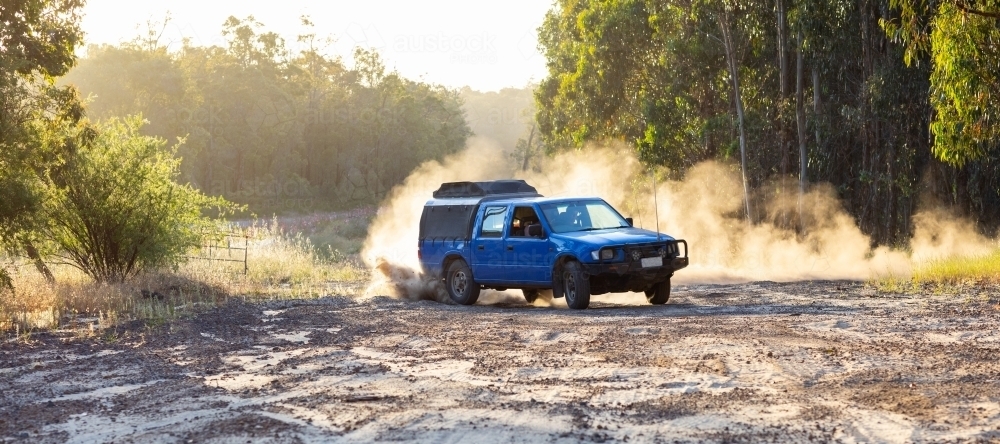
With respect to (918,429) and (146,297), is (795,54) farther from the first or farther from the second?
(918,429)

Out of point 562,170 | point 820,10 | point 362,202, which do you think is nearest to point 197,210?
point 820,10

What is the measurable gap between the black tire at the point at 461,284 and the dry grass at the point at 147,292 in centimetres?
304

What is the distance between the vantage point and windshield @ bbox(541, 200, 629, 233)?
1769 centimetres

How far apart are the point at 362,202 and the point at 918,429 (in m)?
83.2

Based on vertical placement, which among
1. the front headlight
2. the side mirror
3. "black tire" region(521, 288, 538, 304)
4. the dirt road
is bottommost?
the dirt road

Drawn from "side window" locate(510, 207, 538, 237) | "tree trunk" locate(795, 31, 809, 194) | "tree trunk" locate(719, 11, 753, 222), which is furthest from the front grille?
"tree trunk" locate(719, 11, 753, 222)

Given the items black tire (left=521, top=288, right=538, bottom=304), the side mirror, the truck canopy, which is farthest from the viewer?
black tire (left=521, top=288, right=538, bottom=304)

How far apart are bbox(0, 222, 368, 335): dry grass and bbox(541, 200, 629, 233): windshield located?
213 inches

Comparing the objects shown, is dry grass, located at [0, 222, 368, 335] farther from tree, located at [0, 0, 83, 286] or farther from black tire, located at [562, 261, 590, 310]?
black tire, located at [562, 261, 590, 310]

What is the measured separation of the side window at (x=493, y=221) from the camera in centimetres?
1834

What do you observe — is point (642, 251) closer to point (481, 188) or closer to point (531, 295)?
point (531, 295)

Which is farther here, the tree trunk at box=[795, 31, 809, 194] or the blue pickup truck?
the tree trunk at box=[795, 31, 809, 194]

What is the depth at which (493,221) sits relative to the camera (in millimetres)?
18516
